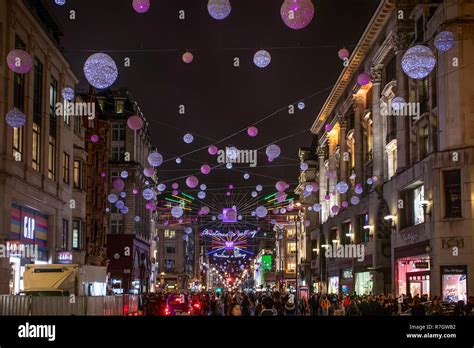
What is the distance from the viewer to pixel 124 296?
28.9m

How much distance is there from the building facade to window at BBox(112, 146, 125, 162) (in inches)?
1146

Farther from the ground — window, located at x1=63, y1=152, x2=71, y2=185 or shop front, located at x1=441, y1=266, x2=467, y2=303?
window, located at x1=63, y1=152, x2=71, y2=185

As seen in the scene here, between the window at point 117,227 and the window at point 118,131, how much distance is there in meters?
9.93

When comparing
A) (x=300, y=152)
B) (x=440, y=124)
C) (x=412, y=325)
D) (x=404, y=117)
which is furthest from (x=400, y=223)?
(x=300, y=152)

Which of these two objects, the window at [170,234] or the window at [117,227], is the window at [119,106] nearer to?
the window at [117,227]

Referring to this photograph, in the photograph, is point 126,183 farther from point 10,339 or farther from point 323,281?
point 10,339

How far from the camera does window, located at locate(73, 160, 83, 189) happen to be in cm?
5258

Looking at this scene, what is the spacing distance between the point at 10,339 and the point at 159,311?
29.4m

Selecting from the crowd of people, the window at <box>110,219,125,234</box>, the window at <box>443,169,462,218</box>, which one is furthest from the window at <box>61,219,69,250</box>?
the window at <box>110,219,125,234</box>

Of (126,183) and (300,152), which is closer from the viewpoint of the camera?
(126,183)

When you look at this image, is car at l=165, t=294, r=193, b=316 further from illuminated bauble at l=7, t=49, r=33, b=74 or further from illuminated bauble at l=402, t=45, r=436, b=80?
illuminated bauble at l=402, t=45, r=436, b=80

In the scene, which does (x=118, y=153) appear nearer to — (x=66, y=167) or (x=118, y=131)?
(x=118, y=131)

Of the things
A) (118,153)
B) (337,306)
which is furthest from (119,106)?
(337,306)

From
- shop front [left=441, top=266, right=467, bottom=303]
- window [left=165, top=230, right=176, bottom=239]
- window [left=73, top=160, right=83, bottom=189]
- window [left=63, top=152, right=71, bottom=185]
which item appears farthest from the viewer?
window [left=165, top=230, right=176, bottom=239]
